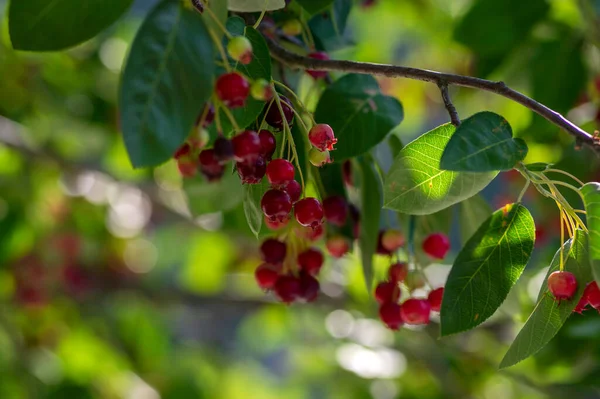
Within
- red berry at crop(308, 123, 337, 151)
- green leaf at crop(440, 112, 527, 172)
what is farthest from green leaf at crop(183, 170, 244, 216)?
green leaf at crop(440, 112, 527, 172)

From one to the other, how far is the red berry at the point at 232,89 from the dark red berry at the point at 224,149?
0.11ft

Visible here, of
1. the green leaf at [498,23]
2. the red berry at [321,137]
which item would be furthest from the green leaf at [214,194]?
the green leaf at [498,23]

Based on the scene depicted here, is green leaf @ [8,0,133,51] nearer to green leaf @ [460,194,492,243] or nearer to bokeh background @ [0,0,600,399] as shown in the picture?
green leaf @ [460,194,492,243]

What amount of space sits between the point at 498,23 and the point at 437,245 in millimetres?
521

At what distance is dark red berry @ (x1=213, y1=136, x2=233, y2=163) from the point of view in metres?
0.52

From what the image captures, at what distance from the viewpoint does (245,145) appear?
1.72 ft

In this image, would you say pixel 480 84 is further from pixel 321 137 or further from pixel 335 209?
pixel 335 209

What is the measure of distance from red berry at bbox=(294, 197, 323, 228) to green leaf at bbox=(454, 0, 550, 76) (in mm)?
671

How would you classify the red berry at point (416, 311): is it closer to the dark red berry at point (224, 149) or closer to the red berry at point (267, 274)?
the red berry at point (267, 274)

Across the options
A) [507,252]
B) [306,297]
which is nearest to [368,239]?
[306,297]

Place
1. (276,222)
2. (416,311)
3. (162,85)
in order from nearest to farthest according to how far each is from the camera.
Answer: (162,85) < (276,222) < (416,311)

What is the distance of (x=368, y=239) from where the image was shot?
2.59 feet

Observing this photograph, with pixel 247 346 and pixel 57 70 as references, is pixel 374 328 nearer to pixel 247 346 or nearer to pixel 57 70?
pixel 247 346

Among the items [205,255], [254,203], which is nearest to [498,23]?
[254,203]
